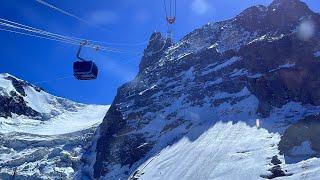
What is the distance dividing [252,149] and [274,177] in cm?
1328

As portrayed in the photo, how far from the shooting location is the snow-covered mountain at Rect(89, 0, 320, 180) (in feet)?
272

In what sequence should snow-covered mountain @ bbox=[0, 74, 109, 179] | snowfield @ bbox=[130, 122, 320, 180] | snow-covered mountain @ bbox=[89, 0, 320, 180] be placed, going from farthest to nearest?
snow-covered mountain @ bbox=[0, 74, 109, 179] < snow-covered mountain @ bbox=[89, 0, 320, 180] < snowfield @ bbox=[130, 122, 320, 180]

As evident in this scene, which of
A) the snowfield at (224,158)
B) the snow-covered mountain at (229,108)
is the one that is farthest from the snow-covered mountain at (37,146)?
the snowfield at (224,158)

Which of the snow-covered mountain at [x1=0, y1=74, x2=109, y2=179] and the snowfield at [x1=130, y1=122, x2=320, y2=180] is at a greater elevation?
the snow-covered mountain at [x1=0, y1=74, x2=109, y2=179]

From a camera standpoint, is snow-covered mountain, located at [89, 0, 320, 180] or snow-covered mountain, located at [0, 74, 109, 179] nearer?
snow-covered mountain, located at [89, 0, 320, 180]

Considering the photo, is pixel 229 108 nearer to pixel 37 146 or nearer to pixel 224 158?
pixel 224 158

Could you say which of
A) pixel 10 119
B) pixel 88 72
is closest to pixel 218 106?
pixel 88 72

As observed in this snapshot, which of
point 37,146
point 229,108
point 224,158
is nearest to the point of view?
point 224,158

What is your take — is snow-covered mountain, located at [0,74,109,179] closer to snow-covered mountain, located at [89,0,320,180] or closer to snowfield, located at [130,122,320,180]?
snow-covered mountain, located at [89,0,320,180]

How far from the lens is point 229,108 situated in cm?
11044

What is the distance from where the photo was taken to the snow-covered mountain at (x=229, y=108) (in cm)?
8294

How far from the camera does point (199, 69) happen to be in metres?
139

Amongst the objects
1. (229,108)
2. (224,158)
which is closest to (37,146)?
(229,108)

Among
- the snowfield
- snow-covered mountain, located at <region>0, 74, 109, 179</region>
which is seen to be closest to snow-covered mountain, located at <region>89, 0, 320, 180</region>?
the snowfield
